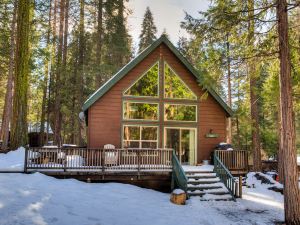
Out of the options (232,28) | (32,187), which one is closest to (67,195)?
(32,187)

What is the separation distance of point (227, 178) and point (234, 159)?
2.02 m

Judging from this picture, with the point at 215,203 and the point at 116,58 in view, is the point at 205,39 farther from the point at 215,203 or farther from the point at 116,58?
the point at 116,58

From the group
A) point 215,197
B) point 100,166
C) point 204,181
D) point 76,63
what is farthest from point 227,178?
point 76,63

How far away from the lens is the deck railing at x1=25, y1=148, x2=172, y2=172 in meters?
10.5

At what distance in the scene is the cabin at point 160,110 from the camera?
1358 cm

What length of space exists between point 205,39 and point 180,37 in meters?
24.7

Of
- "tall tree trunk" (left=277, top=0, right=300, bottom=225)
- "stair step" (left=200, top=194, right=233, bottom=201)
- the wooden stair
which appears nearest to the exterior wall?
the wooden stair

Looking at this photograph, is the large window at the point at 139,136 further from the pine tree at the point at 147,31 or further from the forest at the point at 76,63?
the pine tree at the point at 147,31

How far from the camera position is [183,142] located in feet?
47.5

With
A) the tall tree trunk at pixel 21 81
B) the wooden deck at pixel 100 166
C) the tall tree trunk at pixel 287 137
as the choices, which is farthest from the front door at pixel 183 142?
the tall tree trunk at pixel 21 81

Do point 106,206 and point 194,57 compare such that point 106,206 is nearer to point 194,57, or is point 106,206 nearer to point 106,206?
point 106,206

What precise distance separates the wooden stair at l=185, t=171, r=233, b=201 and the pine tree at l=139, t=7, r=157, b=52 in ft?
78.1

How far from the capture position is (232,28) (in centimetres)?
909

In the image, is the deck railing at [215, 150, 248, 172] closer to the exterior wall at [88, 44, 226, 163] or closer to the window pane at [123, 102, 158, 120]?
the exterior wall at [88, 44, 226, 163]
